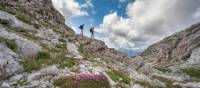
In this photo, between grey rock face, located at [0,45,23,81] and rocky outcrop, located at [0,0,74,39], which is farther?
rocky outcrop, located at [0,0,74,39]

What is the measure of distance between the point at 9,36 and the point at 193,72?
90926mm

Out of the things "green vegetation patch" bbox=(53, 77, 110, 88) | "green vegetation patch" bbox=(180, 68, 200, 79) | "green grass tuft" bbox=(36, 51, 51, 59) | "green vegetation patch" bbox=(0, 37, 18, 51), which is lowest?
"green vegetation patch" bbox=(53, 77, 110, 88)

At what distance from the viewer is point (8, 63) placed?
51.2 metres

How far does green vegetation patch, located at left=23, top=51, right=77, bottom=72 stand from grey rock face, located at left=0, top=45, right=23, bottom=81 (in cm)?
170

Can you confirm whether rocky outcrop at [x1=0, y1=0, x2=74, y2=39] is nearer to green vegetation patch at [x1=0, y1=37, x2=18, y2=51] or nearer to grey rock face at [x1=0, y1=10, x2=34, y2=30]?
grey rock face at [x1=0, y1=10, x2=34, y2=30]

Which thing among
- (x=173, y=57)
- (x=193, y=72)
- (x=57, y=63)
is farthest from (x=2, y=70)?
(x=173, y=57)

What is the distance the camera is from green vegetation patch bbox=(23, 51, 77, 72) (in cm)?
5206

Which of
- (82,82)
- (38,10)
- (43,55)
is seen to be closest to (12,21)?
(43,55)

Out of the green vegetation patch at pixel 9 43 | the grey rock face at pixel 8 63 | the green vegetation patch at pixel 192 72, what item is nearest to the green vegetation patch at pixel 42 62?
the grey rock face at pixel 8 63

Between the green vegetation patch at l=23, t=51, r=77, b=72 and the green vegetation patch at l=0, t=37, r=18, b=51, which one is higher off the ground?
the green vegetation patch at l=0, t=37, r=18, b=51

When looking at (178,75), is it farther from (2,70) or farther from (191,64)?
(2,70)

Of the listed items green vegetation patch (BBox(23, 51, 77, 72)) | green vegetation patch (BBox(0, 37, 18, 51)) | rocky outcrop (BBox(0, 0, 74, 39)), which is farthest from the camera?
rocky outcrop (BBox(0, 0, 74, 39))

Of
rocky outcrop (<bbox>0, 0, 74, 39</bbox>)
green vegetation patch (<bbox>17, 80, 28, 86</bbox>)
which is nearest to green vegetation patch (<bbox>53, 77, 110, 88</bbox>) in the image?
green vegetation patch (<bbox>17, 80, 28, 86</bbox>)

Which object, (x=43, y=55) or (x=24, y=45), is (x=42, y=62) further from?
(x=24, y=45)
